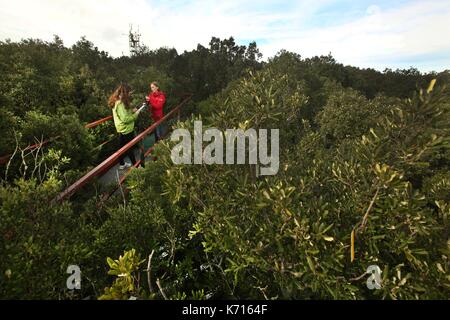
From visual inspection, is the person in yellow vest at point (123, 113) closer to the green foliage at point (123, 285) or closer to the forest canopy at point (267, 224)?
the forest canopy at point (267, 224)

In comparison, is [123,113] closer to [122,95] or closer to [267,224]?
[122,95]

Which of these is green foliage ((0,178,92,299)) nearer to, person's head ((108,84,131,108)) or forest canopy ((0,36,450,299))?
forest canopy ((0,36,450,299))

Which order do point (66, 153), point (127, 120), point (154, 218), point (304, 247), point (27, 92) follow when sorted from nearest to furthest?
point (304, 247), point (154, 218), point (127, 120), point (66, 153), point (27, 92)

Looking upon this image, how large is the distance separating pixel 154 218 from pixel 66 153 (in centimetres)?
426

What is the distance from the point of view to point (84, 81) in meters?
12.9

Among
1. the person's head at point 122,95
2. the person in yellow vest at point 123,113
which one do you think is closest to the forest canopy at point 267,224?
the person in yellow vest at point 123,113

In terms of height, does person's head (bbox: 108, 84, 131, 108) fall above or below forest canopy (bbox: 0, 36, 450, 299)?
above

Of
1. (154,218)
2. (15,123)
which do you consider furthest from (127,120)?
(154,218)

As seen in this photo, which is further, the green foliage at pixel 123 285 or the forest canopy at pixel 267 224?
the forest canopy at pixel 267 224

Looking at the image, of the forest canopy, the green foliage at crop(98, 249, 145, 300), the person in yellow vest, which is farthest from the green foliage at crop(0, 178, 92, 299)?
the person in yellow vest

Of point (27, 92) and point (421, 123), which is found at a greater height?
point (27, 92)

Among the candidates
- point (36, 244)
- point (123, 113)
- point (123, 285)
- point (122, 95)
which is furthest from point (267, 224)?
point (122, 95)

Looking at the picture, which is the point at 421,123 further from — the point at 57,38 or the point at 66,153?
the point at 57,38

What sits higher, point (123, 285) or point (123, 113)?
point (123, 113)
